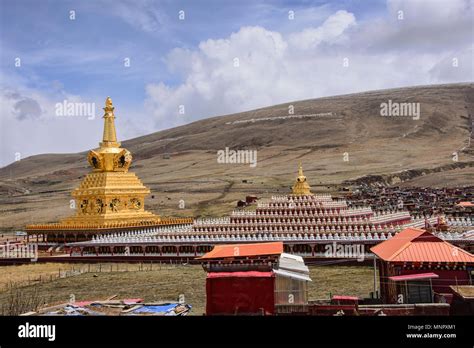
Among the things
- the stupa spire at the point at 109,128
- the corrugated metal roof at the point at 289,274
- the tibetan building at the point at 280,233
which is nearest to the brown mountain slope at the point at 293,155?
the stupa spire at the point at 109,128

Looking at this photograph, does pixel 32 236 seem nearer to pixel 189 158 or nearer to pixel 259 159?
pixel 259 159

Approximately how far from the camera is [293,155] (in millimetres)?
130750

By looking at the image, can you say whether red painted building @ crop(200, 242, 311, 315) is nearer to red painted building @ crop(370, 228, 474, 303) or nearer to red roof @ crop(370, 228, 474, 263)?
red painted building @ crop(370, 228, 474, 303)

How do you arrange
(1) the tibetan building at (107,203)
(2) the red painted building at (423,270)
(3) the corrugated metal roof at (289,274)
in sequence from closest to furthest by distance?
1. (3) the corrugated metal roof at (289,274)
2. (2) the red painted building at (423,270)
3. (1) the tibetan building at (107,203)

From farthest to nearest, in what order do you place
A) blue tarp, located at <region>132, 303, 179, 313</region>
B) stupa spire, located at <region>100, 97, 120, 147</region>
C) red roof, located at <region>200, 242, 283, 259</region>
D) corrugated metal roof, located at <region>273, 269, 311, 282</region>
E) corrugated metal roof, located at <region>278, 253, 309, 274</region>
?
stupa spire, located at <region>100, 97, 120, 147</region> → red roof, located at <region>200, 242, 283, 259</region> → corrugated metal roof, located at <region>278, 253, 309, 274</region> → corrugated metal roof, located at <region>273, 269, 311, 282</region> → blue tarp, located at <region>132, 303, 179, 313</region>

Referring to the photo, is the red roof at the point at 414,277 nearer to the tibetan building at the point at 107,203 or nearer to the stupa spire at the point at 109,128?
the tibetan building at the point at 107,203

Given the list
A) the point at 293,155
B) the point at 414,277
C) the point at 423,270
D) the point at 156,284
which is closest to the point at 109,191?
the point at 156,284

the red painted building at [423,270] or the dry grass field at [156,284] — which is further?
the dry grass field at [156,284]

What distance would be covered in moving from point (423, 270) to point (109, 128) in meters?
33.7

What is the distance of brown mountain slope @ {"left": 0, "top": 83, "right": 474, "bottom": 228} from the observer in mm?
84625

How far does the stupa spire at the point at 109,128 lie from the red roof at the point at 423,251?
30827 mm

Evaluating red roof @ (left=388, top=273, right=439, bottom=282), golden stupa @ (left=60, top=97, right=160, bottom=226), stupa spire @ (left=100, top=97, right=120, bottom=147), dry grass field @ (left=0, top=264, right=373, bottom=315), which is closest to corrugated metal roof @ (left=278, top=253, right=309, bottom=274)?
dry grass field @ (left=0, top=264, right=373, bottom=315)

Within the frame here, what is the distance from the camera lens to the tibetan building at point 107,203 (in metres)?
39.5
